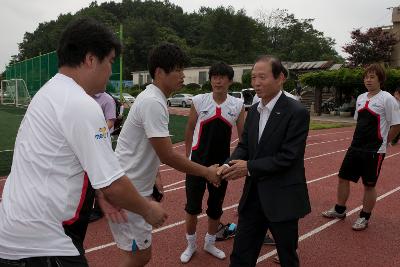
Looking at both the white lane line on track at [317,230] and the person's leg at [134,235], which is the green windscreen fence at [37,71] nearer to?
the white lane line on track at [317,230]

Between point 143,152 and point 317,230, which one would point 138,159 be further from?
point 317,230

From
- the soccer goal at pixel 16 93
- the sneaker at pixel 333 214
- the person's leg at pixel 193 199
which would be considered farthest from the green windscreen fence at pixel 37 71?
the person's leg at pixel 193 199

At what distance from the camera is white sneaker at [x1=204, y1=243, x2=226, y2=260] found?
14.3 feet

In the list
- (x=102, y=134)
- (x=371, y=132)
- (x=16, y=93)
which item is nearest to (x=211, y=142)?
(x=371, y=132)

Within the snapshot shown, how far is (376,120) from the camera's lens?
517 cm

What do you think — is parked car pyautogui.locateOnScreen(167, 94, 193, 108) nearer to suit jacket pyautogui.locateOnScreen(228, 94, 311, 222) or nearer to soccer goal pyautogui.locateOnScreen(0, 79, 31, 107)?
soccer goal pyautogui.locateOnScreen(0, 79, 31, 107)

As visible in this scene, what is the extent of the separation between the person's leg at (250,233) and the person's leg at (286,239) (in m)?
0.16

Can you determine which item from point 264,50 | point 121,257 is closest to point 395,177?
point 121,257

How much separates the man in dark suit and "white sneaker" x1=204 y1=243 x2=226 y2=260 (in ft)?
3.86

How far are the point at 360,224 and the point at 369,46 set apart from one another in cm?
3643

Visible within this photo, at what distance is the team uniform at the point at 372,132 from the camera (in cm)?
514

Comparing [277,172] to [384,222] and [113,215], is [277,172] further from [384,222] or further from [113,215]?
[384,222]

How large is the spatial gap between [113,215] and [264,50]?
251ft

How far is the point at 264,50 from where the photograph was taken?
250 feet
